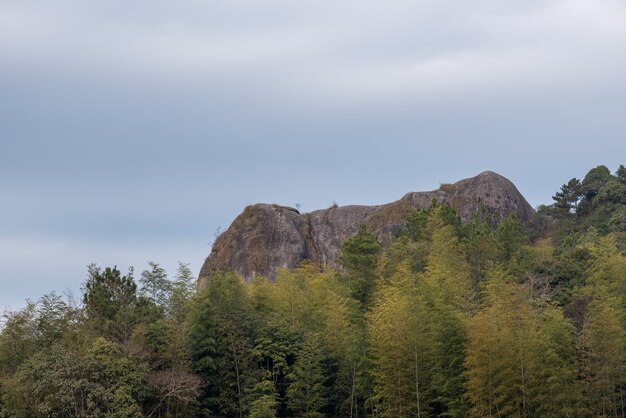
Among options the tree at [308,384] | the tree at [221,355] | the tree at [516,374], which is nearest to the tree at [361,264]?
the tree at [308,384]

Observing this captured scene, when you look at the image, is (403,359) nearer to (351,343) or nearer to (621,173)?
(351,343)

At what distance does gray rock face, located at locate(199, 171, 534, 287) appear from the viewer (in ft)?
201

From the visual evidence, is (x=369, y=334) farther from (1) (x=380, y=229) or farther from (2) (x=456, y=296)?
(1) (x=380, y=229)

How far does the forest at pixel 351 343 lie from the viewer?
29047 mm

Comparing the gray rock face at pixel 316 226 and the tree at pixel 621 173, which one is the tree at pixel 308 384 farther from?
the tree at pixel 621 173

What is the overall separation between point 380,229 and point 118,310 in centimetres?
2689

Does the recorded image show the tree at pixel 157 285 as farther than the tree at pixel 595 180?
No

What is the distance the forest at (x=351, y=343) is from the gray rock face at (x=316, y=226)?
1881 centimetres

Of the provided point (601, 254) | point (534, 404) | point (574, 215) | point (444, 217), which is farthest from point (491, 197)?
point (534, 404)

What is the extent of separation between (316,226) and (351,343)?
1235 inches

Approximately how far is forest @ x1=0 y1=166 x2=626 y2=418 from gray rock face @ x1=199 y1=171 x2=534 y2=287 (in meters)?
18.8

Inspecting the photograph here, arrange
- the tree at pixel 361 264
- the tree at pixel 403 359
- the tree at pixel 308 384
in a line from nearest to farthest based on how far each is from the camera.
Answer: the tree at pixel 403 359
the tree at pixel 308 384
the tree at pixel 361 264

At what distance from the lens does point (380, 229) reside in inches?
2395

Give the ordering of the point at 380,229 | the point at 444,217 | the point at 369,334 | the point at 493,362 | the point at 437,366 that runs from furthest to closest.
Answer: the point at 380,229
the point at 444,217
the point at 369,334
the point at 437,366
the point at 493,362
